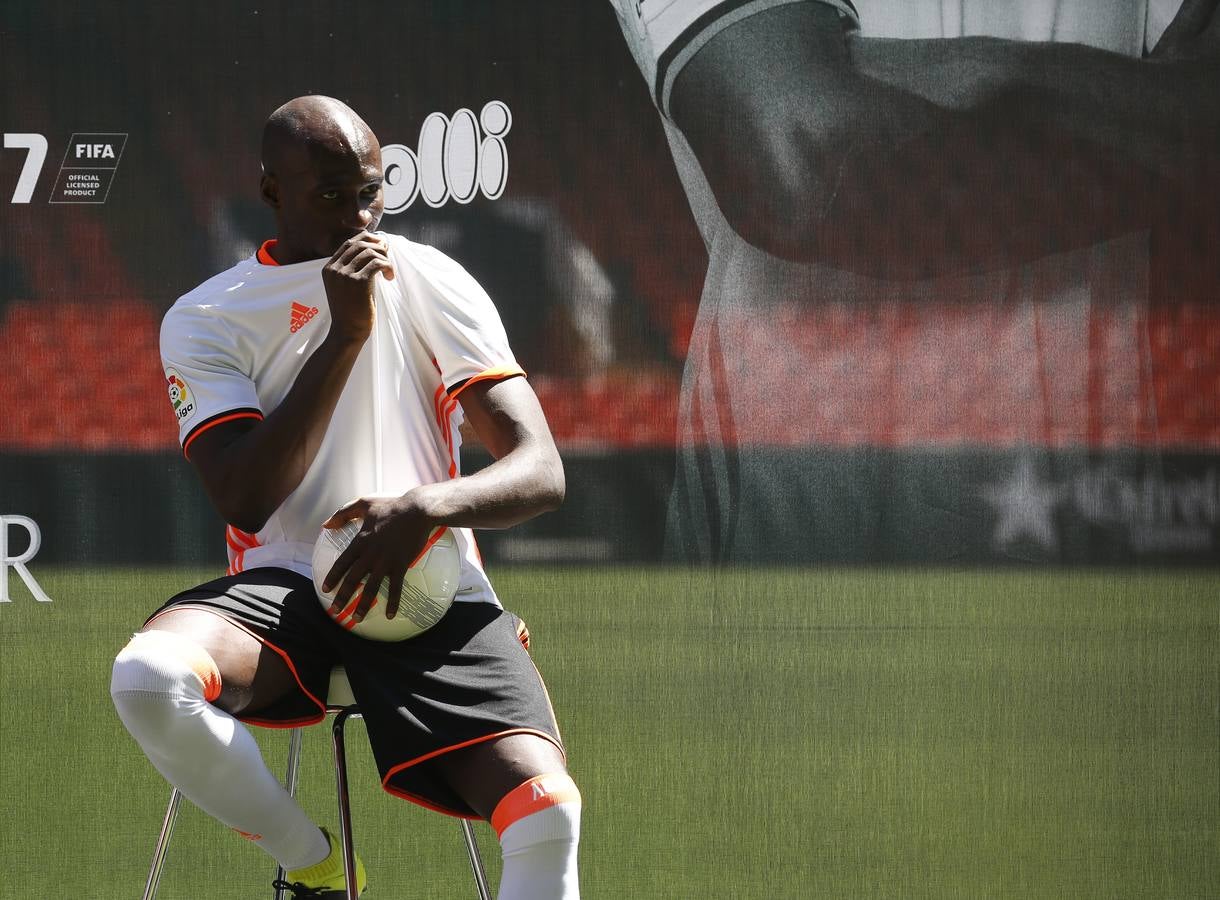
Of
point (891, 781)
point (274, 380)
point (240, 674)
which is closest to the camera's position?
point (240, 674)

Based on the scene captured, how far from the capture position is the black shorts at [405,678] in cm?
160

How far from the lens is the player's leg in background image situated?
1.51 meters

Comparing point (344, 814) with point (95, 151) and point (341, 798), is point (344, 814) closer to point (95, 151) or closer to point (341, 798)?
point (341, 798)

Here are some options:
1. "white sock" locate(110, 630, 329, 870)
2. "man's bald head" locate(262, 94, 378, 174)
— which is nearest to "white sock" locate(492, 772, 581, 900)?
"white sock" locate(110, 630, 329, 870)

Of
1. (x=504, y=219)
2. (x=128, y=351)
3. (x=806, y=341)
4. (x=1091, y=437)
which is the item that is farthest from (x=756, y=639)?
(x=128, y=351)

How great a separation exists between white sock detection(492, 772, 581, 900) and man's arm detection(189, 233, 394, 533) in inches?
18.6

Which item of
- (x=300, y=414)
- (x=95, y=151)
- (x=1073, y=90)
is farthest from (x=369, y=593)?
(x=1073, y=90)

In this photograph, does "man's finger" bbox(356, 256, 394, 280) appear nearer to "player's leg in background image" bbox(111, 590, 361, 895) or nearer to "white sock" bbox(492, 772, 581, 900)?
"player's leg in background image" bbox(111, 590, 361, 895)

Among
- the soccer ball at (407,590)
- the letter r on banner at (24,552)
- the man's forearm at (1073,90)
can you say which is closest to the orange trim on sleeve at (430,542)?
the soccer ball at (407,590)

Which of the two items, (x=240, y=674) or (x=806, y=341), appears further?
(x=806, y=341)

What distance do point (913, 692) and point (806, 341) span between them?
626 millimetres

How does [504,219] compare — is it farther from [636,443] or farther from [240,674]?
[240,674]

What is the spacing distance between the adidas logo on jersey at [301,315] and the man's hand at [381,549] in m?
0.30

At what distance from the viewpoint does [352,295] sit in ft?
5.39
